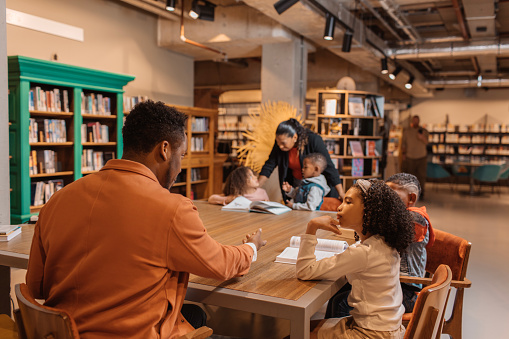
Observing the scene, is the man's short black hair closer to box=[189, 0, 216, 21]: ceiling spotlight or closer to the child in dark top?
the child in dark top

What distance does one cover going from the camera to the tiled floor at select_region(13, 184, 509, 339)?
10.0ft

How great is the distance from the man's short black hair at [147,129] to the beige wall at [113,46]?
451 cm

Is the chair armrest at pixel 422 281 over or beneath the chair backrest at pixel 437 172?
over

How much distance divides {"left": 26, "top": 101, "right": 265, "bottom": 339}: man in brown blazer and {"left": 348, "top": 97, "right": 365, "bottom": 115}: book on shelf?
6.44 metres

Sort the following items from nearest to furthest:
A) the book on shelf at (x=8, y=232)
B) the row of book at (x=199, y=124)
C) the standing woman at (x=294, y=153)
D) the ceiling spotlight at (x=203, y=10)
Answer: the book on shelf at (x=8, y=232) → the standing woman at (x=294, y=153) → the ceiling spotlight at (x=203, y=10) → the row of book at (x=199, y=124)

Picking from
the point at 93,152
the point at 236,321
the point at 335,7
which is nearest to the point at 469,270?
the point at 236,321

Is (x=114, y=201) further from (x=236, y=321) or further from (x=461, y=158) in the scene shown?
(x=461, y=158)

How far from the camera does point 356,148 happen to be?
751cm

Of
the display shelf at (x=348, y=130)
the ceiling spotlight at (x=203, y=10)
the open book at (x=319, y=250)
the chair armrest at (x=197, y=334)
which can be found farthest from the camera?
the display shelf at (x=348, y=130)

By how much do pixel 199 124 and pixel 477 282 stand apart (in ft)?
16.9

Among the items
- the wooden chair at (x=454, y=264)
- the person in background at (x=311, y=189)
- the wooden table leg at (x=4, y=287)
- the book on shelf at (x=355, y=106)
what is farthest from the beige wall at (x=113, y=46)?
the wooden chair at (x=454, y=264)

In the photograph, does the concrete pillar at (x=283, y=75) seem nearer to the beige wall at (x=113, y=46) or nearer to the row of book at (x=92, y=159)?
the beige wall at (x=113, y=46)

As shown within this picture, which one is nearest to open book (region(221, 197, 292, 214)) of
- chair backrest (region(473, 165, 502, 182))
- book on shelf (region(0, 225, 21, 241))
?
book on shelf (region(0, 225, 21, 241))

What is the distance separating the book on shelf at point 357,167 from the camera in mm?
7488
